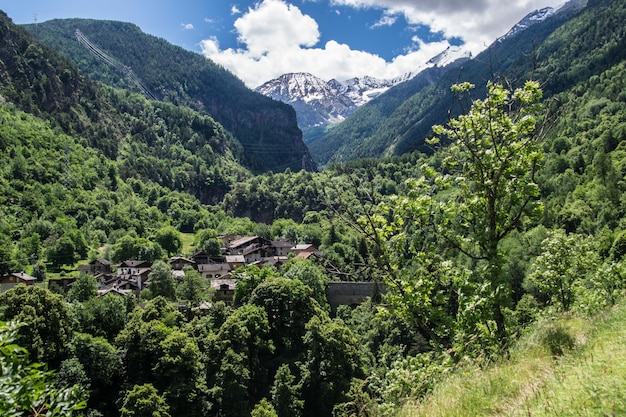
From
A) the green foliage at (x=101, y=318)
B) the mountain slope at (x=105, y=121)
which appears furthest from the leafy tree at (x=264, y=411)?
the mountain slope at (x=105, y=121)

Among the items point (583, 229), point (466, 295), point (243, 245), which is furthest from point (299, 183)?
point (466, 295)

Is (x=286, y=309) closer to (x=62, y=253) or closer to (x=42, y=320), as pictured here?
(x=42, y=320)

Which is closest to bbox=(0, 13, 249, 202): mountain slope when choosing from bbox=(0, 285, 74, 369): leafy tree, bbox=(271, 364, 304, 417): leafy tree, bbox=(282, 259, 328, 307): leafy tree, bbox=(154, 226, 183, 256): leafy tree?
bbox=(154, 226, 183, 256): leafy tree

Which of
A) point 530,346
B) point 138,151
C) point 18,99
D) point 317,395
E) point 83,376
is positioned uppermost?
point 18,99

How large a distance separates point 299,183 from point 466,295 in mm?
153856

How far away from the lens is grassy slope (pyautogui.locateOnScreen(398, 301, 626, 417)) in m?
5.74

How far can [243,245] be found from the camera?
94.7 m

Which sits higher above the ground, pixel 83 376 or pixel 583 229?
pixel 83 376

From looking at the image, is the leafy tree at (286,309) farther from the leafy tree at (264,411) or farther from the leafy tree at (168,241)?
the leafy tree at (168,241)

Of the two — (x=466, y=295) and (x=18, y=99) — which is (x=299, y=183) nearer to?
(x=18, y=99)

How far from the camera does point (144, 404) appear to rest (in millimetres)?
31672

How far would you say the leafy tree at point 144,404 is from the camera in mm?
31594

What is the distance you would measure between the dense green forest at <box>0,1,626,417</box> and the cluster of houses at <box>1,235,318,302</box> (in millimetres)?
2671

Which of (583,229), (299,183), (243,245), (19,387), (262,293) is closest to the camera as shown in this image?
(19,387)
